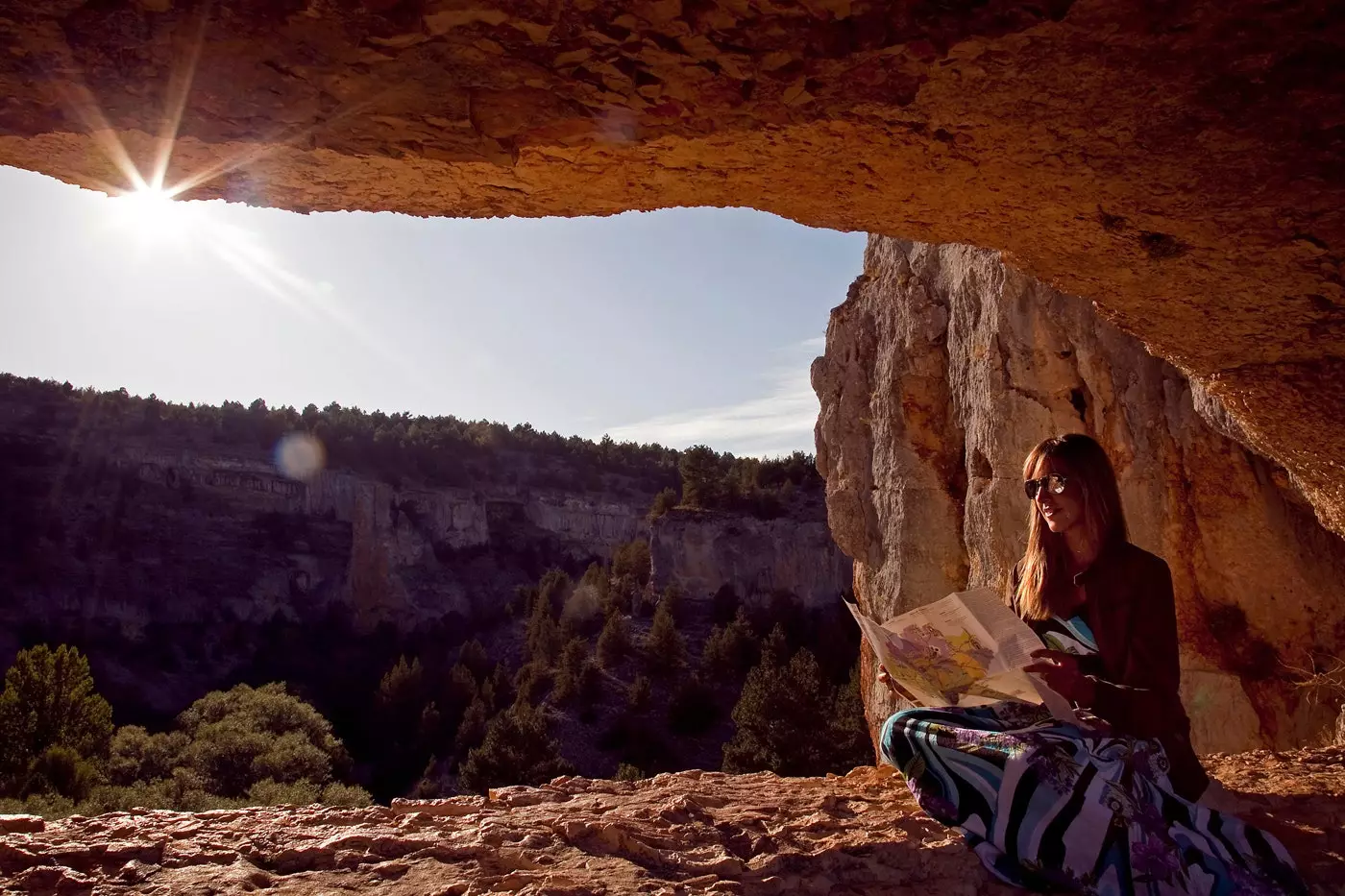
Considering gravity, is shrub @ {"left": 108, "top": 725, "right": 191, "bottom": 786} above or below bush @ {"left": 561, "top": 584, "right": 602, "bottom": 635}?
below

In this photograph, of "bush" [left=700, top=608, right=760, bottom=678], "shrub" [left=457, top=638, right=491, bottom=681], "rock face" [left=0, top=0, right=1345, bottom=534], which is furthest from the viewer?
"shrub" [left=457, top=638, right=491, bottom=681]

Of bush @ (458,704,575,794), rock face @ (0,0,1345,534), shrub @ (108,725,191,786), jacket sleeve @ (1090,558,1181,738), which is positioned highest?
rock face @ (0,0,1345,534)

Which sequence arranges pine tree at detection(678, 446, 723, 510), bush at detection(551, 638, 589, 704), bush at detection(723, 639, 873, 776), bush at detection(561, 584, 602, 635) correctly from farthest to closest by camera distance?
pine tree at detection(678, 446, 723, 510) < bush at detection(561, 584, 602, 635) < bush at detection(551, 638, 589, 704) < bush at detection(723, 639, 873, 776)

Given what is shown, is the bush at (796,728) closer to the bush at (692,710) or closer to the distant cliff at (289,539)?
the bush at (692,710)

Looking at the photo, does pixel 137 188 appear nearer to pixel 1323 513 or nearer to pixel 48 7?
pixel 48 7

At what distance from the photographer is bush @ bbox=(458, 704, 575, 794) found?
21.0 metres

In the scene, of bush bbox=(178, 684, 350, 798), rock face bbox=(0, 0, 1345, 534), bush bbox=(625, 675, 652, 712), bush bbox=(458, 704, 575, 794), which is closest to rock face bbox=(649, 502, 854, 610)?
bush bbox=(625, 675, 652, 712)

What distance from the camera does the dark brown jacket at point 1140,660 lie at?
7.69 feet

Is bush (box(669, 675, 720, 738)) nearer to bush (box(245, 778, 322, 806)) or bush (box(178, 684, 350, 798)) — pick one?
bush (box(178, 684, 350, 798))

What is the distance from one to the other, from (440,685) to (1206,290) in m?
34.0

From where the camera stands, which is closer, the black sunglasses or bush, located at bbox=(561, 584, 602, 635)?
the black sunglasses

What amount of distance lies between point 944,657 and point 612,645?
95.6ft

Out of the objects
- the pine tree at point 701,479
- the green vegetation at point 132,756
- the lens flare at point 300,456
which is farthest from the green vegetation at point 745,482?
the lens flare at point 300,456

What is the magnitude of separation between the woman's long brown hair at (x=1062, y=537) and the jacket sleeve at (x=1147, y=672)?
0.19 metres
